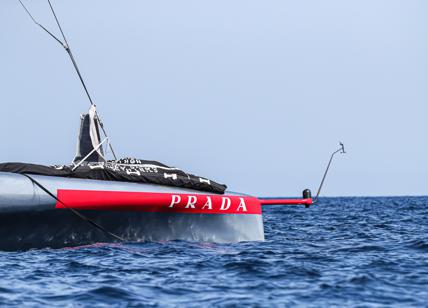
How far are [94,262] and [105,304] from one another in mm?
2699

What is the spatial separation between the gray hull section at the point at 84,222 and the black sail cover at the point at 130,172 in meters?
0.18

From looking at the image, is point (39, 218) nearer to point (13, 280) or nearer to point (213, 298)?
point (13, 280)

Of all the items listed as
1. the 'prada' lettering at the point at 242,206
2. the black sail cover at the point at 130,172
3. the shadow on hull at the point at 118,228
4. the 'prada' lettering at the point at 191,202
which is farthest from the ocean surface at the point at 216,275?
the black sail cover at the point at 130,172

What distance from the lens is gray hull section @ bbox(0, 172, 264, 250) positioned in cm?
992

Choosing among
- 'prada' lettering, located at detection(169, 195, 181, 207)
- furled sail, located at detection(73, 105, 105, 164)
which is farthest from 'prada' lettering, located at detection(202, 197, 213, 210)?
furled sail, located at detection(73, 105, 105, 164)

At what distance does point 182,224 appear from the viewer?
11531 mm

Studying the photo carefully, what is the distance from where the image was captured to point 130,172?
1141cm

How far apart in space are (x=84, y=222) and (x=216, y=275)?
3.11m

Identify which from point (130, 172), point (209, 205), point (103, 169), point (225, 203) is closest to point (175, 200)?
point (209, 205)

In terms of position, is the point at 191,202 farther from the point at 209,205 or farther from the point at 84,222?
the point at 84,222

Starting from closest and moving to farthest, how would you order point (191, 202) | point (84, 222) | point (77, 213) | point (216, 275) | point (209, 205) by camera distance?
point (216, 275)
point (77, 213)
point (84, 222)
point (191, 202)
point (209, 205)

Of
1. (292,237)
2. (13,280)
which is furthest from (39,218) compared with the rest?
(292,237)

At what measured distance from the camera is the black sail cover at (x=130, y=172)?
10.6 m

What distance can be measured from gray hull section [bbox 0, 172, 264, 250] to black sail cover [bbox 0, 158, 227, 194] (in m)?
0.18
